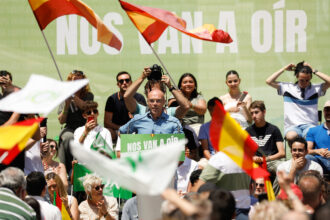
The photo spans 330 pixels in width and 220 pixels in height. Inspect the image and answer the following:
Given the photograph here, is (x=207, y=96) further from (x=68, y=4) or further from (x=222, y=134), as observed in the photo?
(x=222, y=134)

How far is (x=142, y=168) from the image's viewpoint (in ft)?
16.0

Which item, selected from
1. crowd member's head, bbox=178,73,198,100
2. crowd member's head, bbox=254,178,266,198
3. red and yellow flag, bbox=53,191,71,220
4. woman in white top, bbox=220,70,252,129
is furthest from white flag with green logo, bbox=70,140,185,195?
woman in white top, bbox=220,70,252,129

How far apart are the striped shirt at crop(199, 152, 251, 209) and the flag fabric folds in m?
1.92

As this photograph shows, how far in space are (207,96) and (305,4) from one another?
2285 millimetres

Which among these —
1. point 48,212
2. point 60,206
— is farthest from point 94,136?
point 48,212

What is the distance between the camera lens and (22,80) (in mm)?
12906

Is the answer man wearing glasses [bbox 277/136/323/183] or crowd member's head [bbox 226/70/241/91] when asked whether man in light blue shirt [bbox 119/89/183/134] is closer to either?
man wearing glasses [bbox 277/136/323/183]

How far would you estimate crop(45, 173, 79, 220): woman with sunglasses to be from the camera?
9078 mm

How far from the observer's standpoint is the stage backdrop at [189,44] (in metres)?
12.9

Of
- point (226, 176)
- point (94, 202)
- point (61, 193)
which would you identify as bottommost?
point (94, 202)

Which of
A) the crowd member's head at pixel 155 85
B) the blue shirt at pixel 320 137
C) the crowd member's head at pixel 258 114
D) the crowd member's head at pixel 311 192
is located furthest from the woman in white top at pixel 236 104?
the crowd member's head at pixel 311 192

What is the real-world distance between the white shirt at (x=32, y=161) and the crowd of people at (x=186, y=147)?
0.04ft

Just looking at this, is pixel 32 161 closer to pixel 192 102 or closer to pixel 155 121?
pixel 155 121

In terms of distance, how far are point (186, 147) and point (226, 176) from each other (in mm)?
2415
